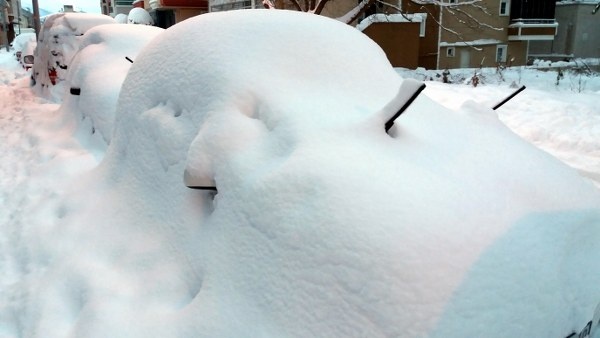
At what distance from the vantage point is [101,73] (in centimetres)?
610

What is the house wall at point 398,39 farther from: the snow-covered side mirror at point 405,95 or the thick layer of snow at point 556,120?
the snow-covered side mirror at point 405,95

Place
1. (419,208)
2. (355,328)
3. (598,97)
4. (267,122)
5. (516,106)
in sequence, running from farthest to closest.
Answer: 1. (598,97)
2. (516,106)
3. (267,122)
4. (419,208)
5. (355,328)

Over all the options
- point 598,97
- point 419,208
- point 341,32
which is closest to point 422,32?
point 598,97

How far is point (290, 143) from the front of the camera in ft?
7.79

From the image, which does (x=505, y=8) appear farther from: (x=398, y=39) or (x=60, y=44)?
(x=60, y=44)

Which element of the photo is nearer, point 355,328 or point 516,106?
point 355,328

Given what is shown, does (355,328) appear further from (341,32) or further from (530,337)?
(341,32)

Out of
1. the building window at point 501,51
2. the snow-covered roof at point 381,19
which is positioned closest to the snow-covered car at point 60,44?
the snow-covered roof at point 381,19

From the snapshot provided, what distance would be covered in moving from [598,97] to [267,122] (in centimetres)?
853

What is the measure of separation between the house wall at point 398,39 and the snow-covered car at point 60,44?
46.9 ft

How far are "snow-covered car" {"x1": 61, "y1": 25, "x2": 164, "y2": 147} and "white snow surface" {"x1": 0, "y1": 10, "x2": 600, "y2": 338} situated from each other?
5.78 ft

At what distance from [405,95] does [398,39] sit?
70.1 feet

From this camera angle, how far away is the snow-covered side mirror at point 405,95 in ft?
7.56

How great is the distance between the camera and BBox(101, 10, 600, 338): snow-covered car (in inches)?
71.7
